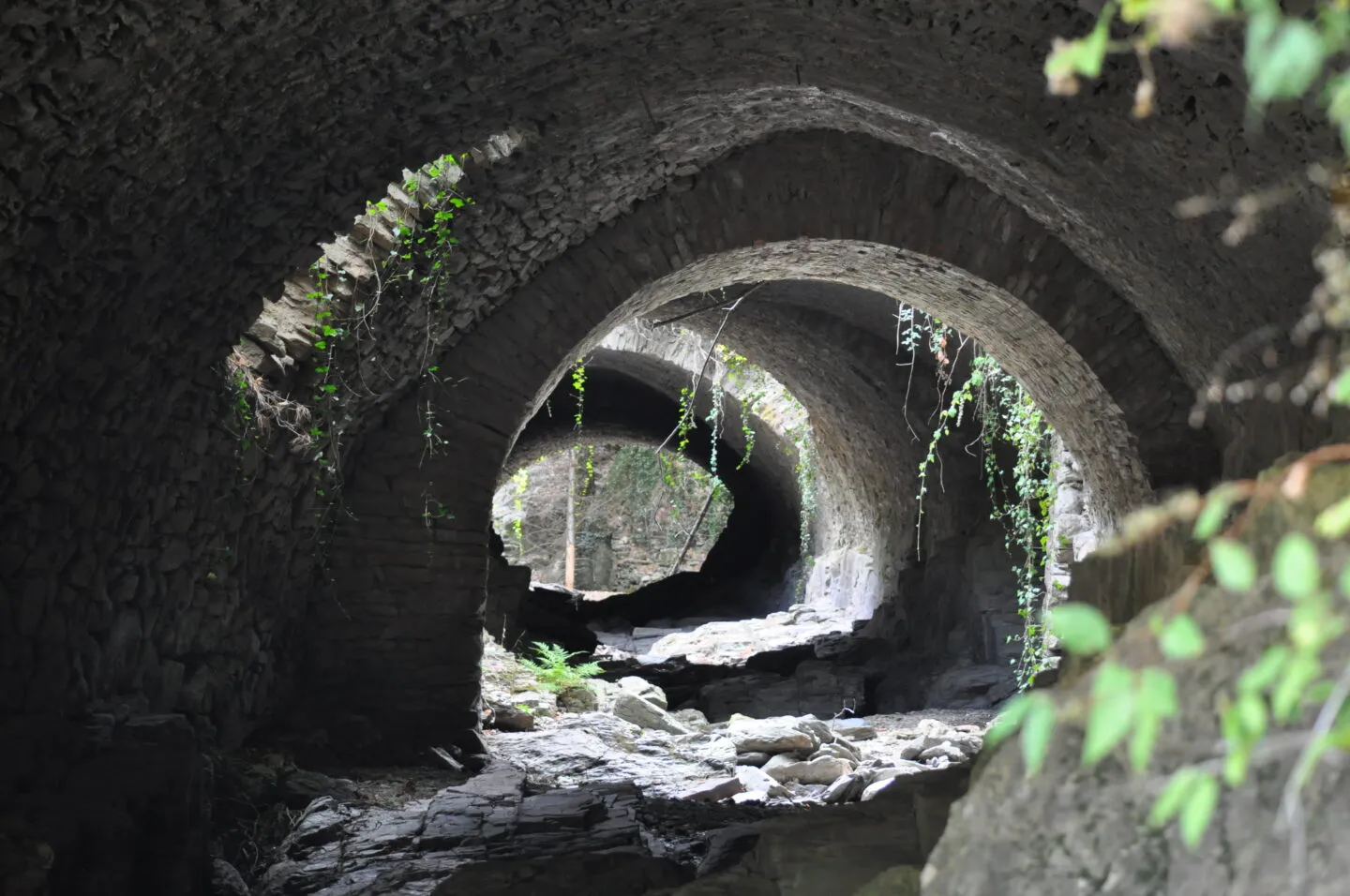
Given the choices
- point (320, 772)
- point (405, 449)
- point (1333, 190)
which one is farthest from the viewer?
point (405, 449)

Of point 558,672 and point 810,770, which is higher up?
point 558,672

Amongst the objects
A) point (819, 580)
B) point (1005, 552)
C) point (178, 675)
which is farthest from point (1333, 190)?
point (819, 580)

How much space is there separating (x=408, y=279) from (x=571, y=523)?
17.7 metres

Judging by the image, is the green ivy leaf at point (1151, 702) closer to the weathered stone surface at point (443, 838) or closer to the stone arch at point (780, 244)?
the weathered stone surface at point (443, 838)

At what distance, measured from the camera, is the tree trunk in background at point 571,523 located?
22.3 meters

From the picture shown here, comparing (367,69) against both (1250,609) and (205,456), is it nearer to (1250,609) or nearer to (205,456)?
(205,456)

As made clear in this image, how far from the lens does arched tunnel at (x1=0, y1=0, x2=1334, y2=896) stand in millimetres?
3113

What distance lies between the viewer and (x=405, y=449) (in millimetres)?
5793

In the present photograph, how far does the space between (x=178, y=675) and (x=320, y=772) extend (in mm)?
1079

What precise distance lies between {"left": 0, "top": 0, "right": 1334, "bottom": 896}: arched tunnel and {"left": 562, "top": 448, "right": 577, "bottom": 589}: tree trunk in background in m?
15.8

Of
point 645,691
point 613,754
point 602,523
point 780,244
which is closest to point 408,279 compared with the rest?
point 780,244

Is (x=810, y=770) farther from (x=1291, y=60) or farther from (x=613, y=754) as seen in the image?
(x=1291, y=60)

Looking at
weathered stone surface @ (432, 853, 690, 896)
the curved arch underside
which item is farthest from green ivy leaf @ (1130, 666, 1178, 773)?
weathered stone surface @ (432, 853, 690, 896)

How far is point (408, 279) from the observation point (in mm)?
5141
